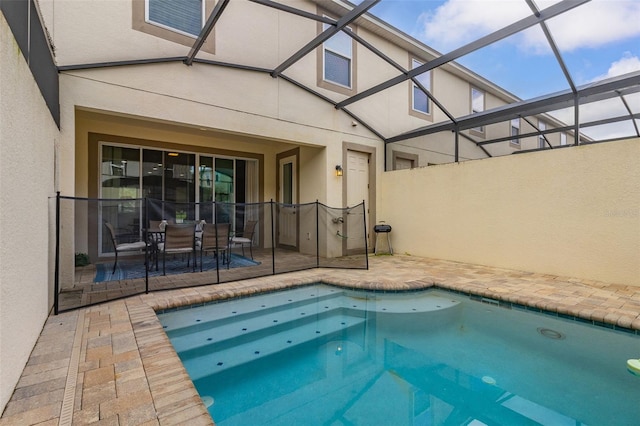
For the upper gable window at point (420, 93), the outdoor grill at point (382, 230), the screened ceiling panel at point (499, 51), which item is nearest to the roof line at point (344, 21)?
the screened ceiling panel at point (499, 51)

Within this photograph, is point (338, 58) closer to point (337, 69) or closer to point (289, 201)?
point (337, 69)

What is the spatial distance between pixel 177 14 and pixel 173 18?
13cm

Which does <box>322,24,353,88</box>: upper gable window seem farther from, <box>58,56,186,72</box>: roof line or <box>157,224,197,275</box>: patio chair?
<box>157,224,197,275</box>: patio chair

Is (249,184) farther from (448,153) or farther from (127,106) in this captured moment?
(448,153)

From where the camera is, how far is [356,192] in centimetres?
853

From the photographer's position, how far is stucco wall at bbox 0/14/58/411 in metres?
1.90

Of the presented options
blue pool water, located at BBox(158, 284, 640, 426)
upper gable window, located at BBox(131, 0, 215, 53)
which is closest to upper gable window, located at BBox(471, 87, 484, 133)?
blue pool water, located at BBox(158, 284, 640, 426)

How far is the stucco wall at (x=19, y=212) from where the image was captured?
1.90 meters

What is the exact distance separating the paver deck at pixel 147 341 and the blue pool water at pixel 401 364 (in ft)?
1.01

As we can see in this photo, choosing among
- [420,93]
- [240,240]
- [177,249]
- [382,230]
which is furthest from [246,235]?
[420,93]

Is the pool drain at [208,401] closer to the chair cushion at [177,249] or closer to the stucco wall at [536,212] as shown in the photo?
the chair cushion at [177,249]

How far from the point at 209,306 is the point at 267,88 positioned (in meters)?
4.71

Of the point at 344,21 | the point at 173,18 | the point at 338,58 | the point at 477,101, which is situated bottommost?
the point at 344,21

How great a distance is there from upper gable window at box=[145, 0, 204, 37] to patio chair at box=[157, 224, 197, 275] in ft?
12.0
